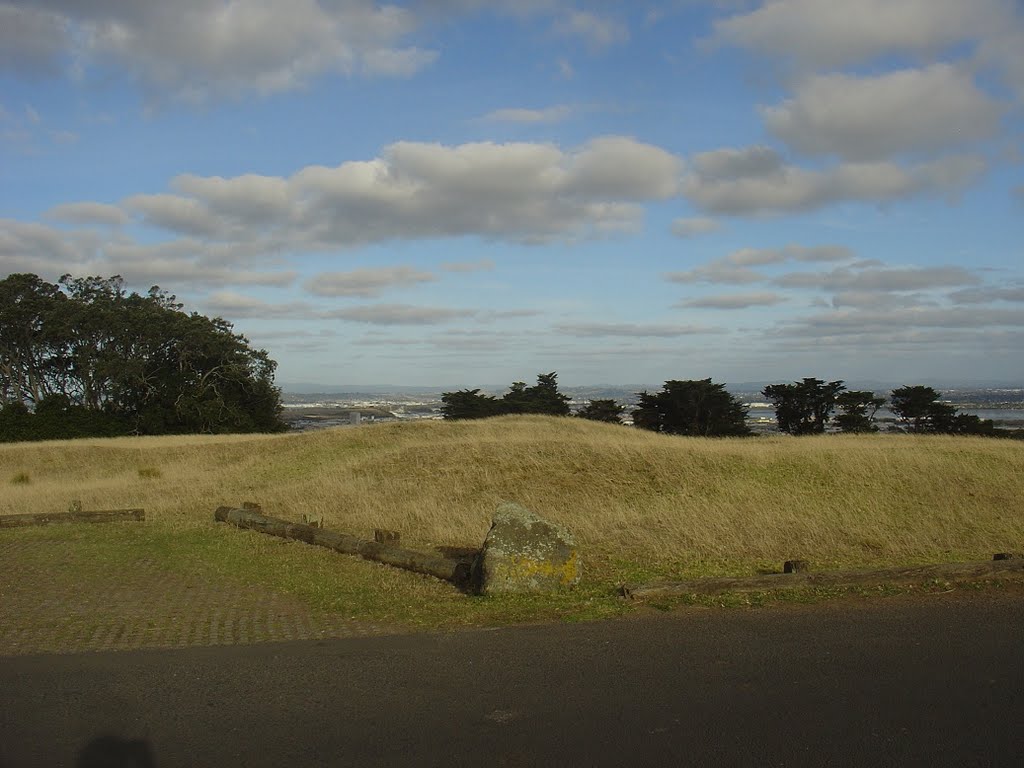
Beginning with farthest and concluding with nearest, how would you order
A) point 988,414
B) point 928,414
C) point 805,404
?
1. point 988,414
2. point 805,404
3. point 928,414

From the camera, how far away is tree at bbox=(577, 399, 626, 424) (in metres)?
54.8

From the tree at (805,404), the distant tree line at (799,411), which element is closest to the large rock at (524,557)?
the distant tree line at (799,411)

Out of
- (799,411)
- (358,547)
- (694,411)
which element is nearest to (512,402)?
(694,411)

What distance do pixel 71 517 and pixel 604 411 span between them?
4120 cm

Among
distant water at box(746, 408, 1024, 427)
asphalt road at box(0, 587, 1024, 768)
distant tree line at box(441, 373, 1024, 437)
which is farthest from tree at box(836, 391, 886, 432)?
asphalt road at box(0, 587, 1024, 768)

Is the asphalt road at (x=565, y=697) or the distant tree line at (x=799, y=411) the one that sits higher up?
the distant tree line at (x=799, y=411)

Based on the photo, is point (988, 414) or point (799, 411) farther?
point (988, 414)

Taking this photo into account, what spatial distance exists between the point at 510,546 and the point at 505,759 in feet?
16.3

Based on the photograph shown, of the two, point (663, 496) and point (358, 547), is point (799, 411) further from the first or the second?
point (358, 547)

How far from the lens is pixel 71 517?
1734cm

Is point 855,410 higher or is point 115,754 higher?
point 855,410

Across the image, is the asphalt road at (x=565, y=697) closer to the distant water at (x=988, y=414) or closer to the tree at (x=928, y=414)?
the tree at (x=928, y=414)

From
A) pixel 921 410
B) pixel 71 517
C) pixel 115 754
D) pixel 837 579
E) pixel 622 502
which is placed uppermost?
pixel 921 410

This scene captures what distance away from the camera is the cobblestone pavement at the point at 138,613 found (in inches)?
311
